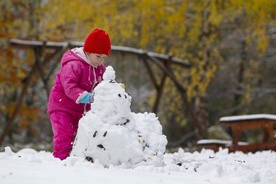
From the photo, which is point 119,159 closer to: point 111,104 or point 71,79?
point 111,104

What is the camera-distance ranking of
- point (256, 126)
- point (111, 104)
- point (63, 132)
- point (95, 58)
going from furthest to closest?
point (256, 126) < point (95, 58) < point (63, 132) < point (111, 104)

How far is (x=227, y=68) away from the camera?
66.8ft

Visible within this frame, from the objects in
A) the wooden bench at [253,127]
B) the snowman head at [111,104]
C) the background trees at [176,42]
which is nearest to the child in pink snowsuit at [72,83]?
the snowman head at [111,104]

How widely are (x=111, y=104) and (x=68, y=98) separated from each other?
3.47 ft

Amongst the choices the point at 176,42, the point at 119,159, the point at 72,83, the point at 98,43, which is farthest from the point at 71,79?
the point at 176,42

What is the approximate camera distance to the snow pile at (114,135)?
4434mm

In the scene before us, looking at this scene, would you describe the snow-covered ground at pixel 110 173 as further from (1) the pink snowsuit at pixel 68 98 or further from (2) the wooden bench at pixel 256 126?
(2) the wooden bench at pixel 256 126

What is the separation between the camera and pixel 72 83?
5.32 metres

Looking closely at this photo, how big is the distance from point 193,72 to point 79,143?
9178 mm

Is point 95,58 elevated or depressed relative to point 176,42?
elevated

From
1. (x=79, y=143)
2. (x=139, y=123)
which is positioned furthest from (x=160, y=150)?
(x=79, y=143)

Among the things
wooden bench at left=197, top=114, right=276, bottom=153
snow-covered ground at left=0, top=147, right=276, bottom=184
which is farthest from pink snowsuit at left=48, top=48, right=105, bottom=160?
wooden bench at left=197, top=114, right=276, bottom=153

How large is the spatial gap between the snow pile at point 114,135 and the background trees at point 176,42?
7.77m

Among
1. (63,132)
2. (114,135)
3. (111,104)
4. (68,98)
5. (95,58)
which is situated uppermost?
(95,58)
